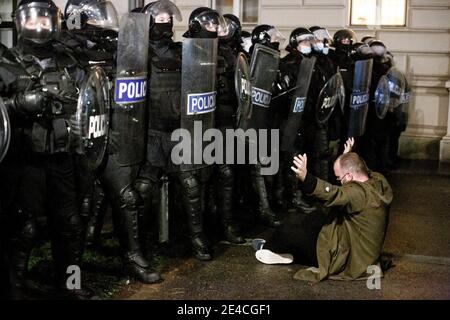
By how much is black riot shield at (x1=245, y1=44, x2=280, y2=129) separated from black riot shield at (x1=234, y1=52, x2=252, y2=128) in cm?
38

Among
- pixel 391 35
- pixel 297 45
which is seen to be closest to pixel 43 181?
pixel 297 45

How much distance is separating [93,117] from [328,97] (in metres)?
4.04

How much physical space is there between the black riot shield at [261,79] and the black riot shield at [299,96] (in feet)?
1.57

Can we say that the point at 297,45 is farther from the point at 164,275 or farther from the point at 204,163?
the point at 164,275

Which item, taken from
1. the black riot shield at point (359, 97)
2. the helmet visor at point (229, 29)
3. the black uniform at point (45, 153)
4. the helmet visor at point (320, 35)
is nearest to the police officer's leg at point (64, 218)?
the black uniform at point (45, 153)

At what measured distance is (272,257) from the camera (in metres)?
6.07

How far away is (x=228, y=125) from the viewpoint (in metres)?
6.59

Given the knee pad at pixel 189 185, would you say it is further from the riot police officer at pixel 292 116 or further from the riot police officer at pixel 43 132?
the riot police officer at pixel 292 116

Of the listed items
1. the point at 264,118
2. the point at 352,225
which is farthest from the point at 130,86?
the point at 264,118

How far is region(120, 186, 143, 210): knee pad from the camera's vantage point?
5.49 meters

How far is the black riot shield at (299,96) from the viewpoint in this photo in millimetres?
7930

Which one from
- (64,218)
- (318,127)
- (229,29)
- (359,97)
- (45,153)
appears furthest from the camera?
(359,97)

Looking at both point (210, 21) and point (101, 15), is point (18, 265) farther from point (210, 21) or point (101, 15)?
point (210, 21)

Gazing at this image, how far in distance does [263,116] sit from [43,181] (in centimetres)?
322
